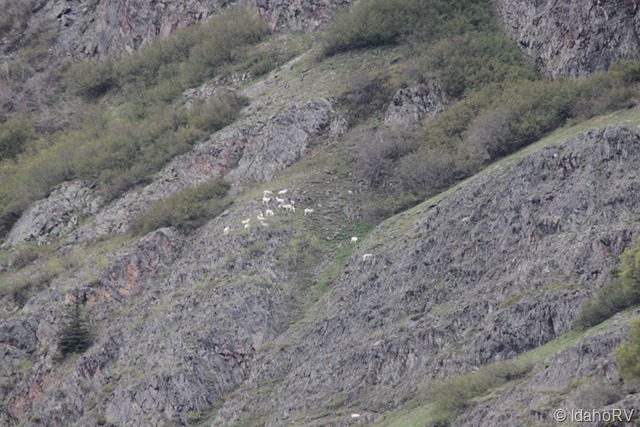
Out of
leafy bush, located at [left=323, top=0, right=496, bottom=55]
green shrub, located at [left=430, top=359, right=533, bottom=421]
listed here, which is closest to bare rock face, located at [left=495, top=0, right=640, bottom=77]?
leafy bush, located at [left=323, top=0, right=496, bottom=55]

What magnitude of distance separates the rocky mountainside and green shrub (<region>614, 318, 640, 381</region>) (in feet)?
1.81

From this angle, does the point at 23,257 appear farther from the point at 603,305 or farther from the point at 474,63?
the point at 603,305

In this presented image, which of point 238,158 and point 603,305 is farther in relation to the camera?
point 238,158

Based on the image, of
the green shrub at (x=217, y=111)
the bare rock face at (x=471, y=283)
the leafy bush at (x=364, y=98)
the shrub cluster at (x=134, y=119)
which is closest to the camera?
the bare rock face at (x=471, y=283)

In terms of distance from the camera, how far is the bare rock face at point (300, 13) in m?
78.2

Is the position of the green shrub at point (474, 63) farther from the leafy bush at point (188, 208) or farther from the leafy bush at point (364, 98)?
the leafy bush at point (188, 208)

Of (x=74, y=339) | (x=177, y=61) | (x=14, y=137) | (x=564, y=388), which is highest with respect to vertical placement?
(x=177, y=61)

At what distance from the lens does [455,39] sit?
222 feet

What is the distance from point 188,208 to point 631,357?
112ft

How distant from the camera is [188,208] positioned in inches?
2416

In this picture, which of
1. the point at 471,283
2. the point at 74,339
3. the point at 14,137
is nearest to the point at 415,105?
the point at 471,283

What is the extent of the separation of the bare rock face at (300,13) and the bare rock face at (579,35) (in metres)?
16.9

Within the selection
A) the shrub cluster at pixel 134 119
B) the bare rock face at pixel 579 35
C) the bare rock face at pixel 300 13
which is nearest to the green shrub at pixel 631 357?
the bare rock face at pixel 579 35

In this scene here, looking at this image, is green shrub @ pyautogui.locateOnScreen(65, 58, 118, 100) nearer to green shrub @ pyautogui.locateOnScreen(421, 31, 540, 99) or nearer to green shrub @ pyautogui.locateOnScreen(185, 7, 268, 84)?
green shrub @ pyautogui.locateOnScreen(185, 7, 268, 84)
